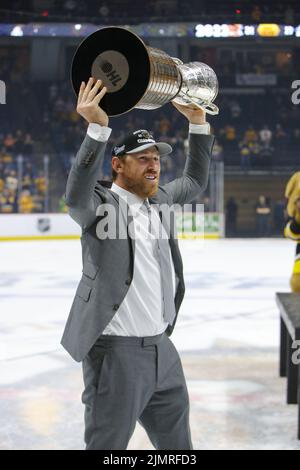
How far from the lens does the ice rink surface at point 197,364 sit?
405cm

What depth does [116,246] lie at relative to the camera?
8.45 ft

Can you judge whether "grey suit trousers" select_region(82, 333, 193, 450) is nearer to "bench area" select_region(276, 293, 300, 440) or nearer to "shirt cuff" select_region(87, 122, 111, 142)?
"shirt cuff" select_region(87, 122, 111, 142)

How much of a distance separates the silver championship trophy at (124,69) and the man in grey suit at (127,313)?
0.37 m

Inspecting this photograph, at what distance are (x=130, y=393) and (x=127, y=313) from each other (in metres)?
0.27

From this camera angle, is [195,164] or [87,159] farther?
[195,164]

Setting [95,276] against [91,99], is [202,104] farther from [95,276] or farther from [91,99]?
[95,276]

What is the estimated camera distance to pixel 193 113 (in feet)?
9.55

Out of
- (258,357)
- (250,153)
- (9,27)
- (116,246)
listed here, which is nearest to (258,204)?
(250,153)

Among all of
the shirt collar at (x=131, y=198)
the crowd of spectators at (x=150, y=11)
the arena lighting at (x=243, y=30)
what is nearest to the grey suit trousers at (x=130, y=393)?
the shirt collar at (x=131, y=198)

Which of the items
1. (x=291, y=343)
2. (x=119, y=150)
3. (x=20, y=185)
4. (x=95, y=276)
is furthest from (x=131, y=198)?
(x=20, y=185)

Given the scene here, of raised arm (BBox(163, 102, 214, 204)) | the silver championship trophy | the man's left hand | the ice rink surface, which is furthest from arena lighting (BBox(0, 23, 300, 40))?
the silver championship trophy

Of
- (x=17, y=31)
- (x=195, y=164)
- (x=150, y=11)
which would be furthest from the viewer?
(x=150, y=11)

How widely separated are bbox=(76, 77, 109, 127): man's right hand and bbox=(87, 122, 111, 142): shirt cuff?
48mm

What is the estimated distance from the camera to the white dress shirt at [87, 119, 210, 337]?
2.58 meters
